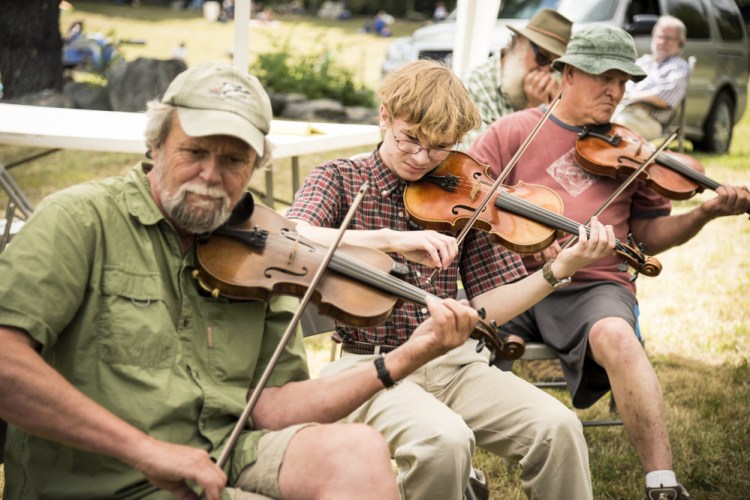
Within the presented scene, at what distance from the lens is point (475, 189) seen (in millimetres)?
2709

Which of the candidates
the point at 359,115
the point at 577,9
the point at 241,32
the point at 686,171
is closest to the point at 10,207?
the point at 241,32

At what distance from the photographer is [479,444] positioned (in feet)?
7.95

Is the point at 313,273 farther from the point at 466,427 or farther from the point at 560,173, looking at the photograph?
the point at 560,173

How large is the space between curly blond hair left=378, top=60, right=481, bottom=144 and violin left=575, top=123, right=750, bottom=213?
0.78 m

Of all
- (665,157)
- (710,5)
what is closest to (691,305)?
(665,157)

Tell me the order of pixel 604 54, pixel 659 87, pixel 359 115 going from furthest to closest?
1. pixel 359 115
2. pixel 659 87
3. pixel 604 54

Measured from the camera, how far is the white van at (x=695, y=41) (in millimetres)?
9062

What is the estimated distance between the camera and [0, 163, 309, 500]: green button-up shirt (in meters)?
1.58

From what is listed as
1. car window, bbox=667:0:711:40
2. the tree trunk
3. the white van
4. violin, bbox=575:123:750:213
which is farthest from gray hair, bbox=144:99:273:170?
car window, bbox=667:0:711:40

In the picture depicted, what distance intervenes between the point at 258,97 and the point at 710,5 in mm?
10370

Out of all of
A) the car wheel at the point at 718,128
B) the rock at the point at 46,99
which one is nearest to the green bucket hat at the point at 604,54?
the rock at the point at 46,99

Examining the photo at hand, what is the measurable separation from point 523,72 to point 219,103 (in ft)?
8.77

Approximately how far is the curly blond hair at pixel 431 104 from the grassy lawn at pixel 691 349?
0.71m

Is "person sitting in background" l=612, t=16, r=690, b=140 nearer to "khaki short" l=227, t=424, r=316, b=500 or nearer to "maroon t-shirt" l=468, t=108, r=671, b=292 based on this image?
"maroon t-shirt" l=468, t=108, r=671, b=292
